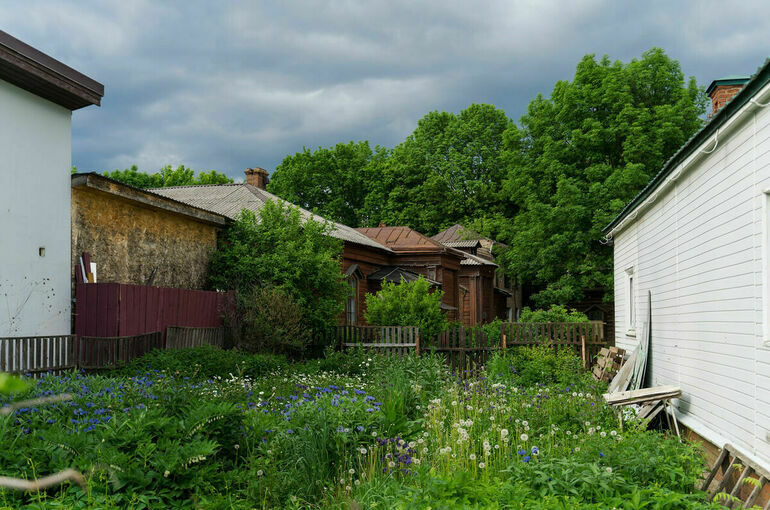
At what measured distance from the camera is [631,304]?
1437 cm

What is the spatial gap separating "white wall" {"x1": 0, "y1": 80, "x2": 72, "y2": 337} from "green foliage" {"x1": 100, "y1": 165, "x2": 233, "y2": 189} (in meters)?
34.3

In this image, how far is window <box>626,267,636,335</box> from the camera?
1351 centimetres

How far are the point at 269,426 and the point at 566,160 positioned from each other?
24.1 m

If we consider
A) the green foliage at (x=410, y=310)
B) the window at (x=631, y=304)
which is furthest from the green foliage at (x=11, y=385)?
the green foliage at (x=410, y=310)

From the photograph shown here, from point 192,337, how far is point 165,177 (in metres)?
38.6

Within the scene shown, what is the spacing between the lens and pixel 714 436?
23.8 feet

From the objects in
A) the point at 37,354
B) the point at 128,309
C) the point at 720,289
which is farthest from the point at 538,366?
A: the point at 37,354

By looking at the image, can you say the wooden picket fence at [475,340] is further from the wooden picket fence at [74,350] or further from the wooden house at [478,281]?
the wooden house at [478,281]

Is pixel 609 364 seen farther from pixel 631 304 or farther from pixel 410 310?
pixel 410 310

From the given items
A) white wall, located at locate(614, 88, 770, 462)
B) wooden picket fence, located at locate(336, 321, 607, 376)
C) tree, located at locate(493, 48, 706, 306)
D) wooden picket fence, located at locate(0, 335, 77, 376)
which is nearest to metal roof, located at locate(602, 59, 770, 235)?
white wall, located at locate(614, 88, 770, 462)

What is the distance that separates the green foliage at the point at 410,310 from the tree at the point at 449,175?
26783 mm

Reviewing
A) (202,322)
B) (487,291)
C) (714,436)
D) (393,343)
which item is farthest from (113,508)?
(487,291)

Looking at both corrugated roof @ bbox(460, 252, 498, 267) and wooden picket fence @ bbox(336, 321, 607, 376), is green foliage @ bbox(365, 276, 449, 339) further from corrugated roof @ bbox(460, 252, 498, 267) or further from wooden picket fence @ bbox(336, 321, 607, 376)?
corrugated roof @ bbox(460, 252, 498, 267)

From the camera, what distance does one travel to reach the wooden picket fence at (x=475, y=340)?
53.1ft
